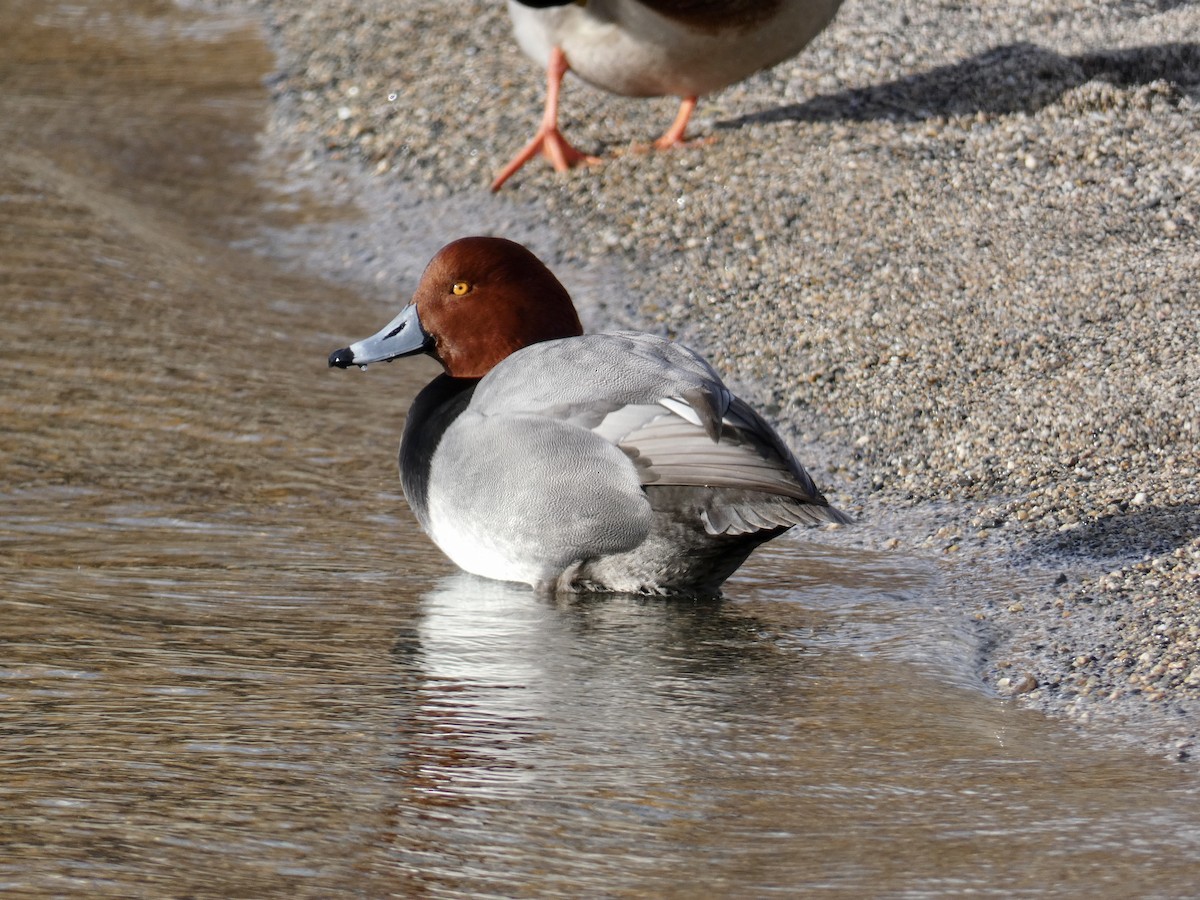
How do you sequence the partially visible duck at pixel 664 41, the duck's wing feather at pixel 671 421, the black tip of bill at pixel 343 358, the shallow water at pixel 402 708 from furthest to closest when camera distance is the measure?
the partially visible duck at pixel 664 41 < the black tip of bill at pixel 343 358 < the duck's wing feather at pixel 671 421 < the shallow water at pixel 402 708

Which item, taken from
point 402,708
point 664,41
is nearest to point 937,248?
point 664,41

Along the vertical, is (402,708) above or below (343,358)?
below

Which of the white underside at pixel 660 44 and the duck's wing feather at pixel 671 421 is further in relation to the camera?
the white underside at pixel 660 44

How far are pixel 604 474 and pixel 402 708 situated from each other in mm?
921

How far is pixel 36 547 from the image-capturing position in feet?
15.5

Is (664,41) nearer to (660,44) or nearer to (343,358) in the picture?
(660,44)

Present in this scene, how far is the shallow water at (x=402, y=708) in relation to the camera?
9.91ft

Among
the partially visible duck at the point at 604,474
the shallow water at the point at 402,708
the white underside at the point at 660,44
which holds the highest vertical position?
the white underside at the point at 660,44

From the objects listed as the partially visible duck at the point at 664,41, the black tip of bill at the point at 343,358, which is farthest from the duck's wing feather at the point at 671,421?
the partially visible duck at the point at 664,41

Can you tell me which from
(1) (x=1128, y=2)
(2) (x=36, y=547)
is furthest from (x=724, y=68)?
(2) (x=36, y=547)

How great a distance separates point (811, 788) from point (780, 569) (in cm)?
164

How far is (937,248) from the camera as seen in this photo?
279 inches

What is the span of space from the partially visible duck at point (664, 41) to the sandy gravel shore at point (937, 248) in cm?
31

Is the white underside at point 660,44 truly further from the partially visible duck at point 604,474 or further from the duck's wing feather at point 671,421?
the duck's wing feather at point 671,421
